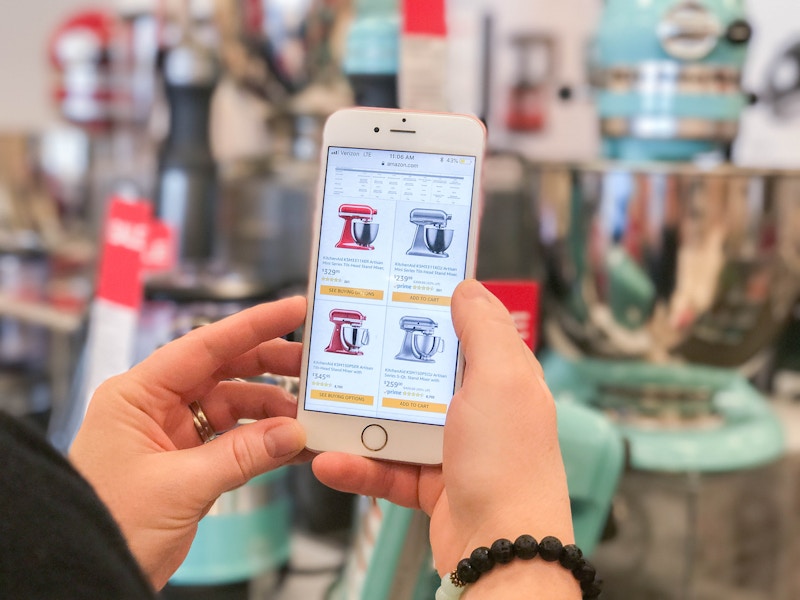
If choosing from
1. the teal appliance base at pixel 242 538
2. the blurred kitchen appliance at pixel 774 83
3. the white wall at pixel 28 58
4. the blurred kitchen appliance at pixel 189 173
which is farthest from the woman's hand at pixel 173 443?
the white wall at pixel 28 58

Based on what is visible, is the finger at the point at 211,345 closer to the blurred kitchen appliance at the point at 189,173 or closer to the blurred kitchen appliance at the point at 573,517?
the blurred kitchen appliance at the point at 573,517

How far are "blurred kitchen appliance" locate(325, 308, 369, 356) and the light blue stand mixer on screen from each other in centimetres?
43

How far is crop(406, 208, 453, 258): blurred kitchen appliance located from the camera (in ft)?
1.44

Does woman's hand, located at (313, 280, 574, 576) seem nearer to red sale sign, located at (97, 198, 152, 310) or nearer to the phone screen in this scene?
the phone screen

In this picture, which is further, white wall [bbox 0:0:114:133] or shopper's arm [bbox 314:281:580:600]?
white wall [bbox 0:0:114:133]

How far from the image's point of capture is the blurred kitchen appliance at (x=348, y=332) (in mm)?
452

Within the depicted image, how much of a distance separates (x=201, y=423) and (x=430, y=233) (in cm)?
16

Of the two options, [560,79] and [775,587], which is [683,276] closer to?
[775,587]

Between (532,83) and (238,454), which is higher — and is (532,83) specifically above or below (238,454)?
above

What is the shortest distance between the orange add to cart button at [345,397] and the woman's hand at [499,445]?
0.07 meters

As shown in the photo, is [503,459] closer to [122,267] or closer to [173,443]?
[173,443]

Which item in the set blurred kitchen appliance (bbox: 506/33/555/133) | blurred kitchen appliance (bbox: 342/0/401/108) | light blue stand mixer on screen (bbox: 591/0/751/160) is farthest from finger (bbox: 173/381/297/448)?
blurred kitchen appliance (bbox: 506/33/555/133)

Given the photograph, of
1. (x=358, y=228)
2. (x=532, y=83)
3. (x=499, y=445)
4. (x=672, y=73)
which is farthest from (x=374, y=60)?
(x=532, y=83)

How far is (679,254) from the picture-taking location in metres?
0.74
